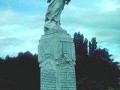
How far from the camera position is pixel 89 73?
170 ft

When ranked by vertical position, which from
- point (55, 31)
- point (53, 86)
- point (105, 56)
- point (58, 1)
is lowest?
point (53, 86)

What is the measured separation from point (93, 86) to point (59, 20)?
91.6ft

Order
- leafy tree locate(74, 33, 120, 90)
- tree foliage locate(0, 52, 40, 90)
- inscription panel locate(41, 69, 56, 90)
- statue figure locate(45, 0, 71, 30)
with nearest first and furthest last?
inscription panel locate(41, 69, 56, 90)
statue figure locate(45, 0, 71, 30)
leafy tree locate(74, 33, 120, 90)
tree foliage locate(0, 52, 40, 90)

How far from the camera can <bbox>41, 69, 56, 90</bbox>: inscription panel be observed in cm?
1714

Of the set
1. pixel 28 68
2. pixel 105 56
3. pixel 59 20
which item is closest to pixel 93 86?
pixel 28 68

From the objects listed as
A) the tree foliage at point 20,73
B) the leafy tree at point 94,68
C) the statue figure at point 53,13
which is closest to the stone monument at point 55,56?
the statue figure at point 53,13

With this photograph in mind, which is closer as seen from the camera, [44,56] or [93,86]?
[44,56]

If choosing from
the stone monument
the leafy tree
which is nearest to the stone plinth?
the stone monument

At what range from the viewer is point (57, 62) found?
17.2m

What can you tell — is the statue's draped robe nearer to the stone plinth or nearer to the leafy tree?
the stone plinth

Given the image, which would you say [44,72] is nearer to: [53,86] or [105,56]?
[53,86]

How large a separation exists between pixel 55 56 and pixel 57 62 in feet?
0.96

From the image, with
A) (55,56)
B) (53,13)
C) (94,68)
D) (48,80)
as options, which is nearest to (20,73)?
(94,68)

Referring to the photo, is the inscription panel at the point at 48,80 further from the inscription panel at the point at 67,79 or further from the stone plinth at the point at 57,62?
the inscription panel at the point at 67,79
